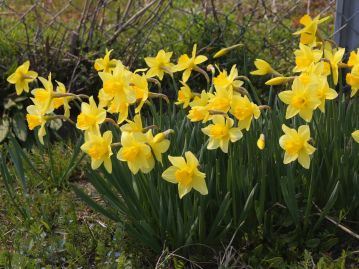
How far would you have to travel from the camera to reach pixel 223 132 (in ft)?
6.32

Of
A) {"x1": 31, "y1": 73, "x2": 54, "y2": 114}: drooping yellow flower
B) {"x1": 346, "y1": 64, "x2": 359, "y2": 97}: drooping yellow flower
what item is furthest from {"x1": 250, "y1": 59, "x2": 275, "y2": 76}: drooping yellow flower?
{"x1": 31, "y1": 73, "x2": 54, "y2": 114}: drooping yellow flower

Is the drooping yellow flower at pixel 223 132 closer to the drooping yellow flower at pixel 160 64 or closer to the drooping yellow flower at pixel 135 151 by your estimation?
the drooping yellow flower at pixel 135 151

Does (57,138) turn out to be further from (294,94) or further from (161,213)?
(294,94)

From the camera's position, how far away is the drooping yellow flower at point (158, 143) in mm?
1865

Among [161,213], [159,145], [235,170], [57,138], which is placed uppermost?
[159,145]

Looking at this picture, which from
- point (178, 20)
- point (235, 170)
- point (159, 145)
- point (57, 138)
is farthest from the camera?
point (178, 20)

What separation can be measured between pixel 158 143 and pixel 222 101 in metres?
0.23

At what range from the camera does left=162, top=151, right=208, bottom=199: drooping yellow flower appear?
→ 1856mm

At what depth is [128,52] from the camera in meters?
3.66

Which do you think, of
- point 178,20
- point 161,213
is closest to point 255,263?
point 161,213

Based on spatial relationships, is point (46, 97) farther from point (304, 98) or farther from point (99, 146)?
point (304, 98)

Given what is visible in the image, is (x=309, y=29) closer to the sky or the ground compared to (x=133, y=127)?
closer to the sky

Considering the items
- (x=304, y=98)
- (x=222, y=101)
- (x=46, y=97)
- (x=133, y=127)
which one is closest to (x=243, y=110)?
(x=222, y=101)

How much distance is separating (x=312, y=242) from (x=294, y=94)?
21.3 inches
